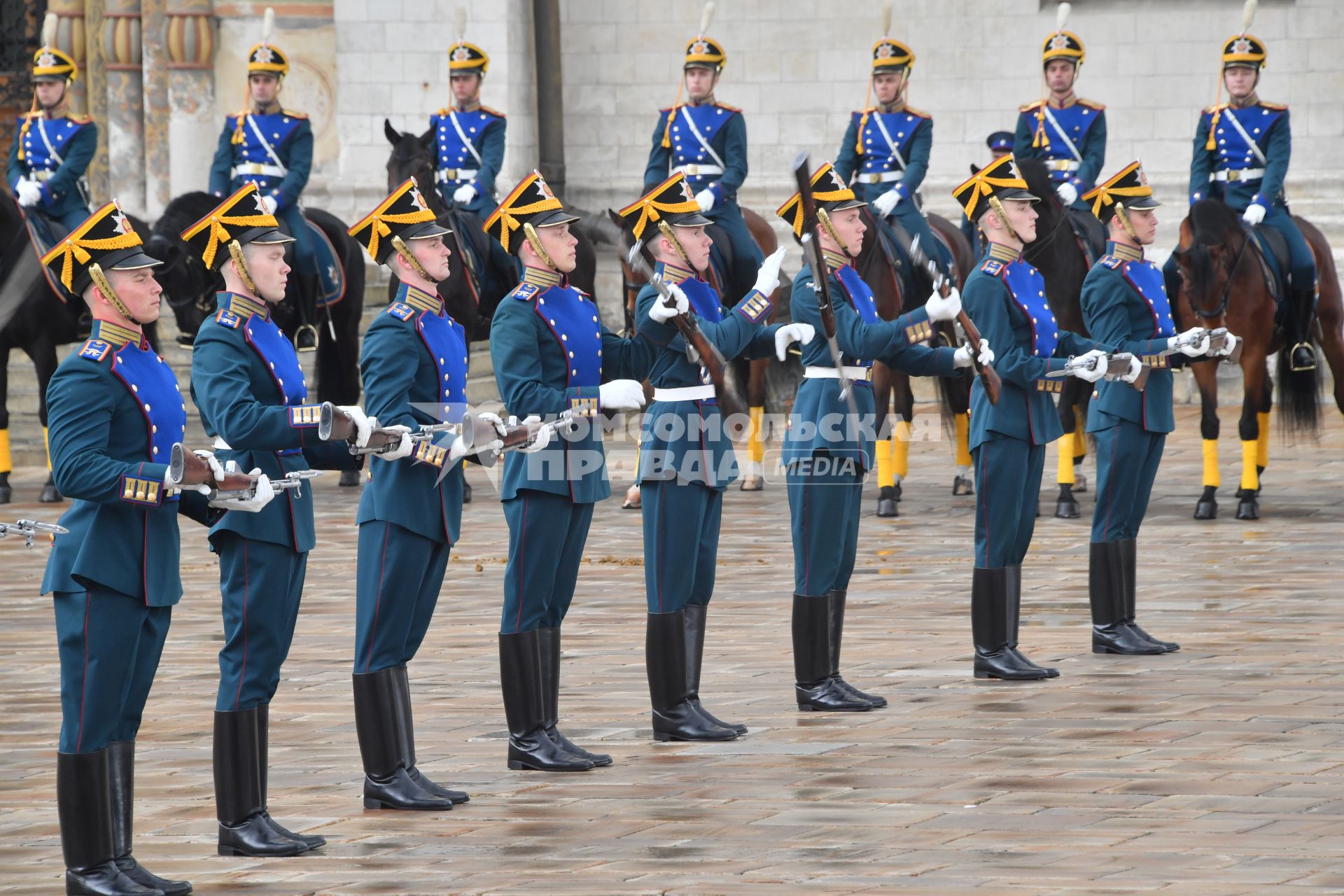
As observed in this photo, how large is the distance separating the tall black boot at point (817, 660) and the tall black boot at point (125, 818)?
268 centimetres

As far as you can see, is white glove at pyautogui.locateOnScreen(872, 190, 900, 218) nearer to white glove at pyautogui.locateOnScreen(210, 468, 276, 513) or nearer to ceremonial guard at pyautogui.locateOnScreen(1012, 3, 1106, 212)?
ceremonial guard at pyautogui.locateOnScreen(1012, 3, 1106, 212)

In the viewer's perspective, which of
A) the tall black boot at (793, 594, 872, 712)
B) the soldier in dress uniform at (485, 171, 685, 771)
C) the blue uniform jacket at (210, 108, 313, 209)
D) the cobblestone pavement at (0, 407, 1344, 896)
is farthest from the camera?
the blue uniform jacket at (210, 108, 313, 209)

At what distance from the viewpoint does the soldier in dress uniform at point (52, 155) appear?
1427 centimetres

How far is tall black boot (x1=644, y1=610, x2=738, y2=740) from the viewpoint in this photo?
697 centimetres

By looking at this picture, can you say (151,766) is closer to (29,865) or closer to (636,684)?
(29,865)

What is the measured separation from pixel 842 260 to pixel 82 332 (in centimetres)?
758

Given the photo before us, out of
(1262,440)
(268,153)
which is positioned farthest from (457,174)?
(1262,440)

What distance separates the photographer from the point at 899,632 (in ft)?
29.4

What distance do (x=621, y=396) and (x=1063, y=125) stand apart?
8224 mm

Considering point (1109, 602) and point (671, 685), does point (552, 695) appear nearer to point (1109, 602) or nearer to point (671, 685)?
point (671, 685)

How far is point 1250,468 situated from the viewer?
12.2 meters

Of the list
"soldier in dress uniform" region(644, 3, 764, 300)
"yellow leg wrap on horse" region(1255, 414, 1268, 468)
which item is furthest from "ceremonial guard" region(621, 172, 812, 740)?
"soldier in dress uniform" region(644, 3, 764, 300)

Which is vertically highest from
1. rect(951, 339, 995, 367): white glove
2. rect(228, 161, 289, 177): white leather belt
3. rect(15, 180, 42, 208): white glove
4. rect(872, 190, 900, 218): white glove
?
rect(228, 161, 289, 177): white leather belt

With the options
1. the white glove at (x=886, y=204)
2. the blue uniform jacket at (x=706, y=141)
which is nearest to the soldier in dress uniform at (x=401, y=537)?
the white glove at (x=886, y=204)
